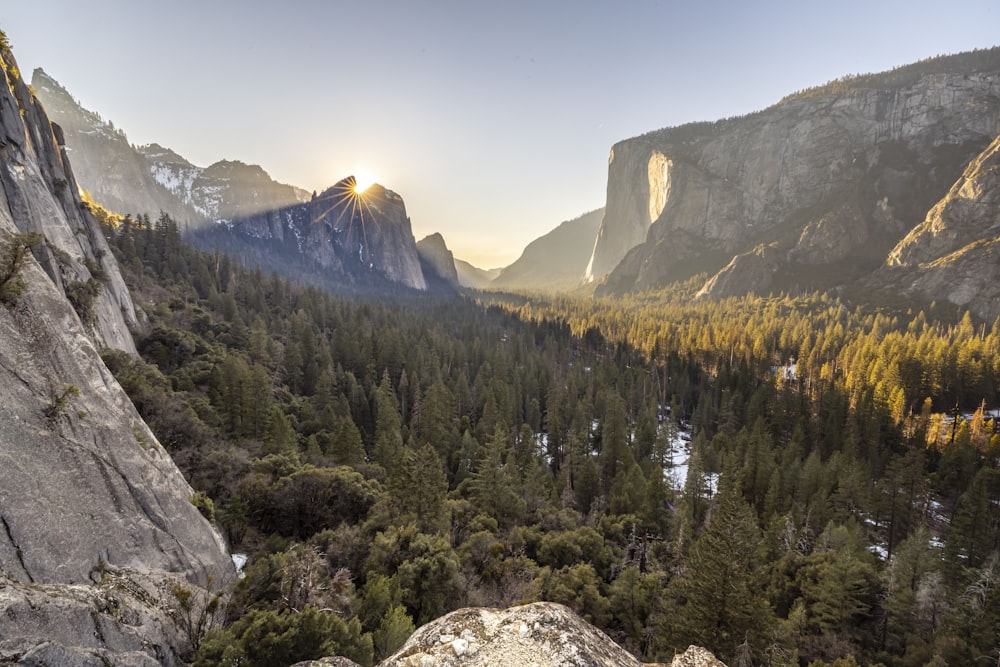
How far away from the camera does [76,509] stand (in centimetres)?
959

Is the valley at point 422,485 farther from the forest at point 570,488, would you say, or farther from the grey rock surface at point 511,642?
the forest at point 570,488

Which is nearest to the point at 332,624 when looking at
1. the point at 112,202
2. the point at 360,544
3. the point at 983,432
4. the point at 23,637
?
the point at 23,637

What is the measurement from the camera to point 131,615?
8.69m

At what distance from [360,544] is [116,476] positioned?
37.4 ft

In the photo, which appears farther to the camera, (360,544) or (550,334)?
(550,334)

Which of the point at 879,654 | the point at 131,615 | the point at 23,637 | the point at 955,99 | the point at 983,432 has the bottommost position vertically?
the point at 879,654

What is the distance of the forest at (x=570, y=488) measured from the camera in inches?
679

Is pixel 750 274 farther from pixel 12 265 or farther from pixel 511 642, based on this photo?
pixel 12 265

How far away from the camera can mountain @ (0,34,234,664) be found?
23.8 ft

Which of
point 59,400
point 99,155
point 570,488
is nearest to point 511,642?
point 59,400

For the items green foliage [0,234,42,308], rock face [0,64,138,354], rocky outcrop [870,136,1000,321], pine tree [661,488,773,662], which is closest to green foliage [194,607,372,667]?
green foliage [0,234,42,308]

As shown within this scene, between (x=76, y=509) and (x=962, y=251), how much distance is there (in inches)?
7589

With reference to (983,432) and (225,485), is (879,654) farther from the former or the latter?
(983,432)

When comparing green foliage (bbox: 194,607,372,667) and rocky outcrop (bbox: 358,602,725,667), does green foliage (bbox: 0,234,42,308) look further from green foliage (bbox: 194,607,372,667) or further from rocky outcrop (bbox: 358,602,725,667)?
rocky outcrop (bbox: 358,602,725,667)
